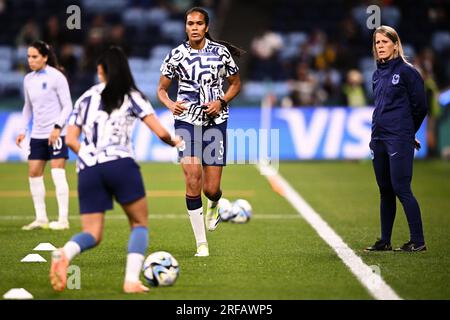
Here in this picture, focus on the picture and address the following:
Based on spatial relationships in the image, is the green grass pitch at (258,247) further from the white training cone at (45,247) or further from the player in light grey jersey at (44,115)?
the player in light grey jersey at (44,115)

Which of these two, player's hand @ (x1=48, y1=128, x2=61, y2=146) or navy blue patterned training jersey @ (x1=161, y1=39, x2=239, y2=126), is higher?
navy blue patterned training jersey @ (x1=161, y1=39, x2=239, y2=126)

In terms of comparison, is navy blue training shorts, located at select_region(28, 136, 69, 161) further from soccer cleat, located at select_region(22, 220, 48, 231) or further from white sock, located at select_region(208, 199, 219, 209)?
white sock, located at select_region(208, 199, 219, 209)

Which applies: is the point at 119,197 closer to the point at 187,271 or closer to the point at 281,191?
the point at 187,271

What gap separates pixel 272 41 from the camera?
28.3 m

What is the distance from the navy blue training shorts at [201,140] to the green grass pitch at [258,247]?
1015 mm

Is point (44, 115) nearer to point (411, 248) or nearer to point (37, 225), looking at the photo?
point (37, 225)

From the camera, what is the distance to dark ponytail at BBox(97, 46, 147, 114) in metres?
7.96

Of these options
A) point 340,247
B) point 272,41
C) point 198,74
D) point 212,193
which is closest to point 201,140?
point 198,74

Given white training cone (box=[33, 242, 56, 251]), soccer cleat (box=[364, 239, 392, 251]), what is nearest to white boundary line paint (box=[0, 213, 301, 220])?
white training cone (box=[33, 242, 56, 251])

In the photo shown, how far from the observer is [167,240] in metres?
11.6

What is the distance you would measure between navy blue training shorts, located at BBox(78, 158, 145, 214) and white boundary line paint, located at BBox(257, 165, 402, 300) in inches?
80.8

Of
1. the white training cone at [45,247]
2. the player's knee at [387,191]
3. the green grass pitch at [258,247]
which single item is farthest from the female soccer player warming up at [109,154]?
the player's knee at [387,191]

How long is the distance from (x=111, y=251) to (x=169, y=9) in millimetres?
20575

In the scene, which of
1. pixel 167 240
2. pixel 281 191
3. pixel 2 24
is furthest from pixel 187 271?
pixel 2 24
